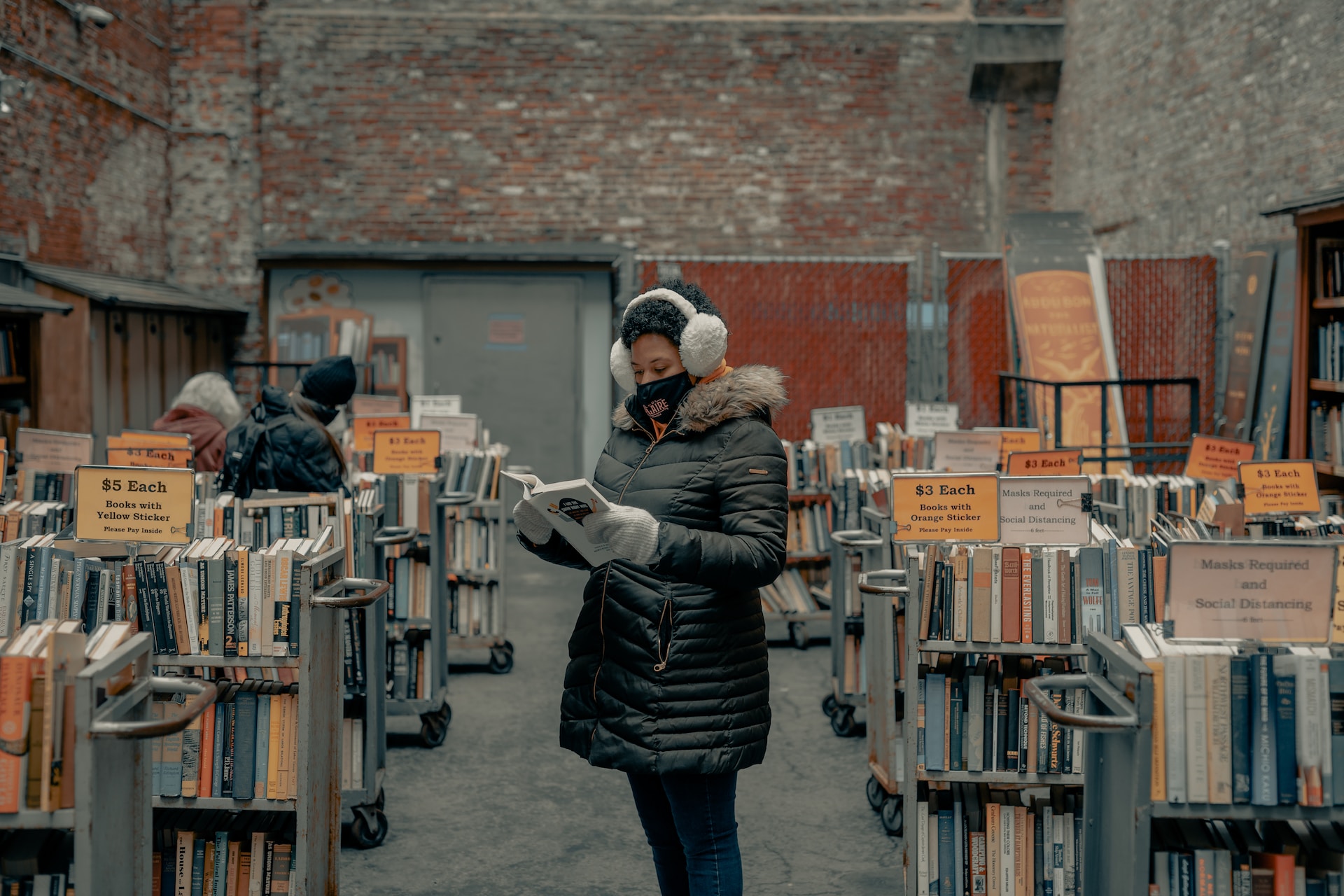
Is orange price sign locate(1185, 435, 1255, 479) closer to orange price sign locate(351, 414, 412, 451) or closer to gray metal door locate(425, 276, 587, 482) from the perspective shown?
orange price sign locate(351, 414, 412, 451)

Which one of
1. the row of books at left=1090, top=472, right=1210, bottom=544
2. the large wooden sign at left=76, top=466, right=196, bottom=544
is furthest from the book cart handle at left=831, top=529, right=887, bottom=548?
the large wooden sign at left=76, top=466, right=196, bottom=544

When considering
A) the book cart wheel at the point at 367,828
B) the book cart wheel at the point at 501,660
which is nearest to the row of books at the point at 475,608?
the book cart wheel at the point at 501,660

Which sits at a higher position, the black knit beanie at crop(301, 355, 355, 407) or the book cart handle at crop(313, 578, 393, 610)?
the black knit beanie at crop(301, 355, 355, 407)

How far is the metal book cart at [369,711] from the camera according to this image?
419 centimetres

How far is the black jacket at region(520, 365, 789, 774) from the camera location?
2.45 meters

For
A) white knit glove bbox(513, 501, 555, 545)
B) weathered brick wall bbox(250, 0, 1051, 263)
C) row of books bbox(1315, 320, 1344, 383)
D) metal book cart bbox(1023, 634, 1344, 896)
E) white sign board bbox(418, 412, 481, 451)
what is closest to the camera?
metal book cart bbox(1023, 634, 1344, 896)

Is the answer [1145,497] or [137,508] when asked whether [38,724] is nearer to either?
Answer: [137,508]

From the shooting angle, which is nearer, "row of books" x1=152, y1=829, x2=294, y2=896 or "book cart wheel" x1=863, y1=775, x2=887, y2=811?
"row of books" x1=152, y1=829, x2=294, y2=896

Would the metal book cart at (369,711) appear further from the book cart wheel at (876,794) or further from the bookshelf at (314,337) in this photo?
the bookshelf at (314,337)

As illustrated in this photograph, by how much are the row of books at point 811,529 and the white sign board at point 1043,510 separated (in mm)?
3481

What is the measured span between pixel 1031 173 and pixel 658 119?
403cm

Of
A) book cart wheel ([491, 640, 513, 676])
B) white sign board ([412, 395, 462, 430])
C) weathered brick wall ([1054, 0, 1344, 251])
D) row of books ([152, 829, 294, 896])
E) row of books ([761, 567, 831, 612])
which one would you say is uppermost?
weathered brick wall ([1054, 0, 1344, 251])

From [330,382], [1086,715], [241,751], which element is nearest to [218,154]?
[330,382]

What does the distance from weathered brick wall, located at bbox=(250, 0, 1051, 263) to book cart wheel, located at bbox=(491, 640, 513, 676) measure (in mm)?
6426
